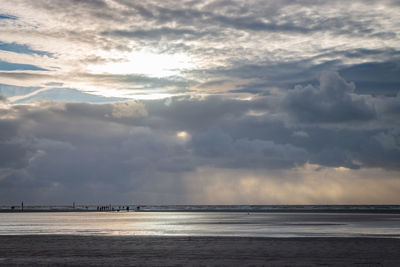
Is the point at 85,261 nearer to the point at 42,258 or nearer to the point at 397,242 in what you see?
the point at 42,258

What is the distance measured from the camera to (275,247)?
32156mm

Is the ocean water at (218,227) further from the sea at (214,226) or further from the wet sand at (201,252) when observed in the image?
the wet sand at (201,252)

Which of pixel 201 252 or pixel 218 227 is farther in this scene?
pixel 218 227

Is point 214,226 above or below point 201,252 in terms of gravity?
above

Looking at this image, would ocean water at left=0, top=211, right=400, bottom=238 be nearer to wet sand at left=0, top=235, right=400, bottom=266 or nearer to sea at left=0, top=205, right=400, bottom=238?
sea at left=0, top=205, right=400, bottom=238

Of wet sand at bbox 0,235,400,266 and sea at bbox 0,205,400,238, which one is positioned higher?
sea at bbox 0,205,400,238

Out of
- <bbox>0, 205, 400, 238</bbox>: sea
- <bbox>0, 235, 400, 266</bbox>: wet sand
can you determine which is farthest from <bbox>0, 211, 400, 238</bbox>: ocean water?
<bbox>0, 235, 400, 266</bbox>: wet sand

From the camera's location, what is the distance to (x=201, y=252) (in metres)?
29.2

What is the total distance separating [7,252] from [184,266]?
14.2m

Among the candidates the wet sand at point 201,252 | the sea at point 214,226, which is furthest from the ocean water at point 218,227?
the wet sand at point 201,252

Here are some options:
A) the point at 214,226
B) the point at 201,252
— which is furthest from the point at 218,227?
the point at 201,252

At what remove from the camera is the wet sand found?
81.6 ft

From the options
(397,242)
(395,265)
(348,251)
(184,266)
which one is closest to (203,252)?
(184,266)

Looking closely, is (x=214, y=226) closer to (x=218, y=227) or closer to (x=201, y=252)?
(x=218, y=227)
